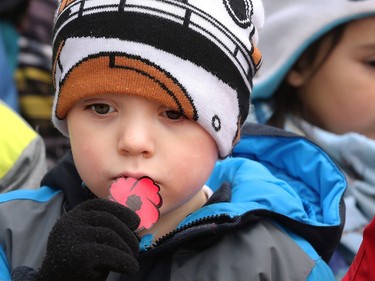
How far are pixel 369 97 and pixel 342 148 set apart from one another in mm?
187

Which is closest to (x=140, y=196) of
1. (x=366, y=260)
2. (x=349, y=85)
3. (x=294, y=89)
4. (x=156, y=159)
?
(x=156, y=159)

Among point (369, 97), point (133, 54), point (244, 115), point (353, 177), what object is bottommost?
point (353, 177)

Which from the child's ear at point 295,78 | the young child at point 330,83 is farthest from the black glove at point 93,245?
the child's ear at point 295,78

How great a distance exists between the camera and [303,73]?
7.91 ft

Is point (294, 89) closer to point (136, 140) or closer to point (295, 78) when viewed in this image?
point (295, 78)

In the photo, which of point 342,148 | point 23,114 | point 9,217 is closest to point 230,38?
point 9,217

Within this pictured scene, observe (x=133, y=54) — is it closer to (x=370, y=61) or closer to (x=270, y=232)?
(x=270, y=232)

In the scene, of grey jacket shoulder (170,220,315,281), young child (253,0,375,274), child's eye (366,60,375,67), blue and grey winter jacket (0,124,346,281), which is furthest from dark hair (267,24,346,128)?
grey jacket shoulder (170,220,315,281)

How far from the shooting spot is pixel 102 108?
1.45 metres

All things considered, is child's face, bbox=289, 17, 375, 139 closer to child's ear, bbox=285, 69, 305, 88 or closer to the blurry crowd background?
child's ear, bbox=285, 69, 305, 88

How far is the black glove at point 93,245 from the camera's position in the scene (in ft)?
4.09

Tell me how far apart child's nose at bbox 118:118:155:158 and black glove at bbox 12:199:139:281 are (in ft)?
0.36

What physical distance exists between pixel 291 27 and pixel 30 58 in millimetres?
1544

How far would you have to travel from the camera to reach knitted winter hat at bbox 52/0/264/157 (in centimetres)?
142
